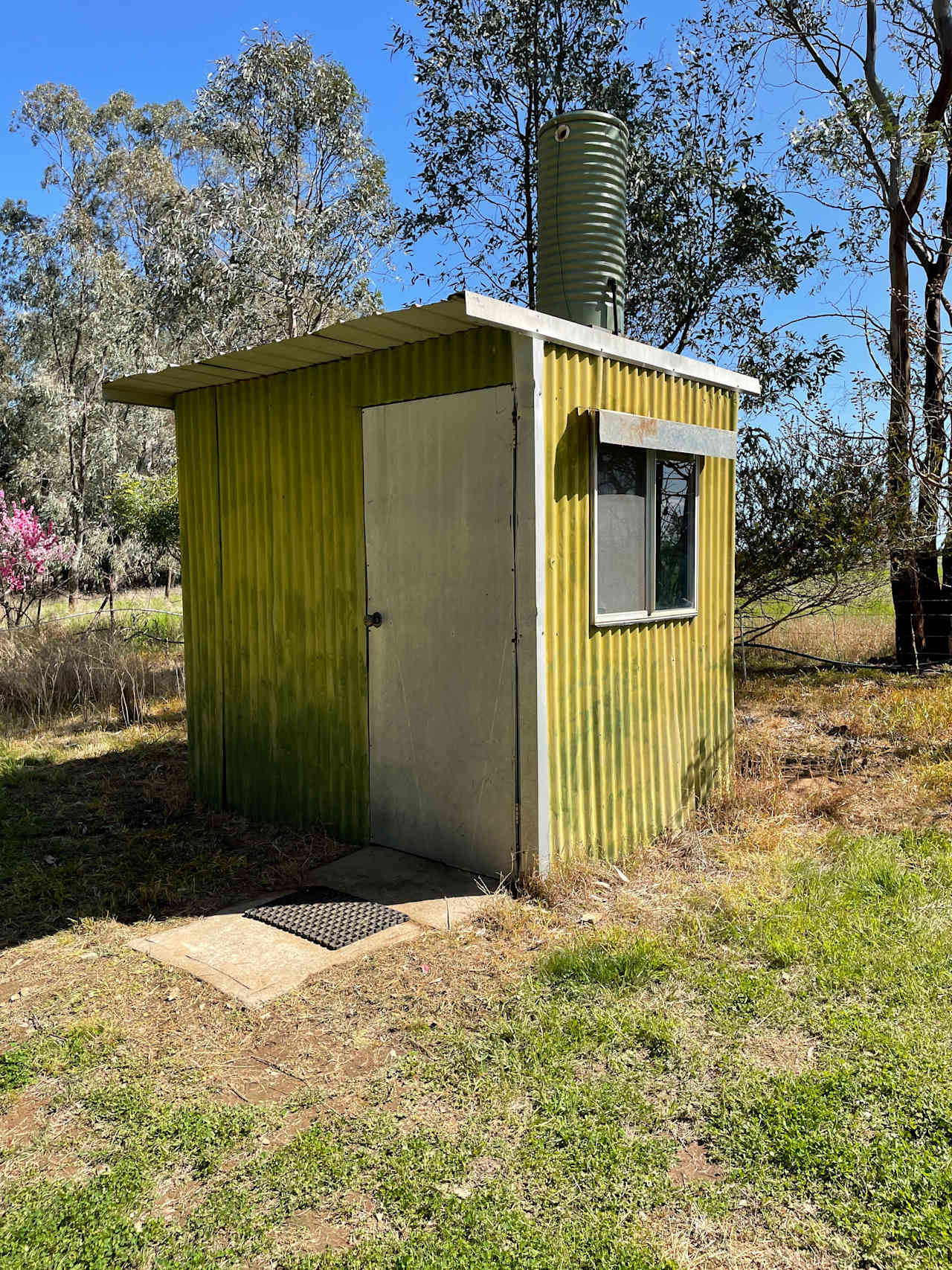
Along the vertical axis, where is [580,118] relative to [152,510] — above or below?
above

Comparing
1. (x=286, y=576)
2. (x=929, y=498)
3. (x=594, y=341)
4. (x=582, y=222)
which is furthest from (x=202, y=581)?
(x=929, y=498)

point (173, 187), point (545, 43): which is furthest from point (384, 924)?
point (173, 187)

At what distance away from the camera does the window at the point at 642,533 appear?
4500mm

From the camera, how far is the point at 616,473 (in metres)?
4.59

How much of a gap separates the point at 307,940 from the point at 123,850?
184 cm

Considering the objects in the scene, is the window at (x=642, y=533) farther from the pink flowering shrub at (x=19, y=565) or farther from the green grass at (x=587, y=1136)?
the pink flowering shrub at (x=19, y=565)

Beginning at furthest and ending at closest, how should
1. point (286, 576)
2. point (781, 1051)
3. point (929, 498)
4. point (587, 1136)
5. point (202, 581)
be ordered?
point (929, 498) < point (202, 581) < point (286, 576) < point (781, 1051) < point (587, 1136)

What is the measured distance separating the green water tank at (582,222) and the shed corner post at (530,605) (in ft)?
2.64

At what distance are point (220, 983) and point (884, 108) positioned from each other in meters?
11.8

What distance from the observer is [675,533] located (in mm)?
5109

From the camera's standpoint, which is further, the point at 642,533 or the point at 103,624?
the point at 103,624

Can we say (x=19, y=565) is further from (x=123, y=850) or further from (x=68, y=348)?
(x=68, y=348)

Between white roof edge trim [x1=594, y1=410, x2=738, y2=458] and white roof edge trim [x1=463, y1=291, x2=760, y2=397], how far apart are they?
28 centimetres

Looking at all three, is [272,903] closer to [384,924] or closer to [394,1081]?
[384,924]
